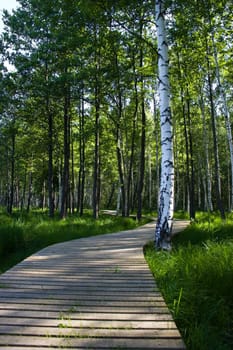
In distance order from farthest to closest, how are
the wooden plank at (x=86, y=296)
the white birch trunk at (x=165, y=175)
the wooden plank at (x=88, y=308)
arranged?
the white birch trunk at (x=165, y=175), the wooden plank at (x=86, y=296), the wooden plank at (x=88, y=308)

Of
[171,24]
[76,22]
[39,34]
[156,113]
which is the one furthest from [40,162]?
[171,24]

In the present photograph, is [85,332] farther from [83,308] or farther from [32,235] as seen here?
[32,235]

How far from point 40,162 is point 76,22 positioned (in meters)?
14.8

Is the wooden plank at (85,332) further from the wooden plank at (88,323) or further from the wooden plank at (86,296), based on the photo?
the wooden plank at (86,296)

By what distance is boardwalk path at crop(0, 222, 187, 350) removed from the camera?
2.70 metres

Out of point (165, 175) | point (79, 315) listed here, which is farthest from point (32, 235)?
point (79, 315)

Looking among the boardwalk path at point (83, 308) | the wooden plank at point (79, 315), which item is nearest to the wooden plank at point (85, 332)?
the boardwalk path at point (83, 308)

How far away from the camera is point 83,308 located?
345 cm

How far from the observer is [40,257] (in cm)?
653

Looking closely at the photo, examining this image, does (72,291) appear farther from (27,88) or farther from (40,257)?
(27,88)

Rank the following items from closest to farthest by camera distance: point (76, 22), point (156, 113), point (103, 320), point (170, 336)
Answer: point (170, 336)
point (103, 320)
point (76, 22)
point (156, 113)

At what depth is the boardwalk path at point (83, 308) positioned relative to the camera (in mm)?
2703

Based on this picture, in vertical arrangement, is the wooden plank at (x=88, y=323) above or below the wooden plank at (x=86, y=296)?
below

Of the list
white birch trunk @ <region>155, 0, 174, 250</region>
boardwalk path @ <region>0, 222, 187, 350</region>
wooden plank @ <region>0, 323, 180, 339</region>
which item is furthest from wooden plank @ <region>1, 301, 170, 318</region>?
white birch trunk @ <region>155, 0, 174, 250</region>
